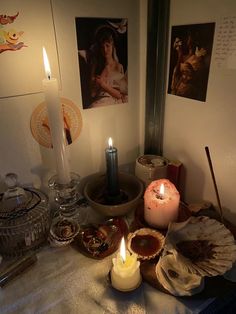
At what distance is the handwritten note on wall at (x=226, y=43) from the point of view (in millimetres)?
537

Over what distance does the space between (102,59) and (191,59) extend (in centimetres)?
22

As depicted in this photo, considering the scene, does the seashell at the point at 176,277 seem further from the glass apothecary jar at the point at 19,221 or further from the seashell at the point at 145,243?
the glass apothecary jar at the point at 19,221

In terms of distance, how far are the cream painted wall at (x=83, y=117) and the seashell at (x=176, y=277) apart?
1.15 ft

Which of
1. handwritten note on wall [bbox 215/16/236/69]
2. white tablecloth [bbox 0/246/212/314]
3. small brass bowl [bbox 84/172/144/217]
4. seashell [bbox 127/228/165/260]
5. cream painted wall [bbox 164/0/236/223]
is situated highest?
handwritten note on wall [bbox 215/16/236/69]

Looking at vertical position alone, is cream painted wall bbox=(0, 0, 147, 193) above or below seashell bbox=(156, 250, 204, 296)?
above

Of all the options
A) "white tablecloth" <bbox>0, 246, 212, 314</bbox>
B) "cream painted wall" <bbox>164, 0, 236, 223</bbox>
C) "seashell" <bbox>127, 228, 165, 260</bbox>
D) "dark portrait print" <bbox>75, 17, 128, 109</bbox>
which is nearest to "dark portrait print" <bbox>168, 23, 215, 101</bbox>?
"cream painted wall" <bbox>164, 0, 236, 223</bbox>

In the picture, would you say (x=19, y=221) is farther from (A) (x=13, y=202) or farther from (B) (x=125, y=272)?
(B) (x=125, y=272)

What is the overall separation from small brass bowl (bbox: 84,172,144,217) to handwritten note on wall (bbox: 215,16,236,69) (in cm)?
36

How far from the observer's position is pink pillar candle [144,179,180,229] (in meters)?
0.61

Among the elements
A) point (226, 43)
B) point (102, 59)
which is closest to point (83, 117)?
point (102, 59)

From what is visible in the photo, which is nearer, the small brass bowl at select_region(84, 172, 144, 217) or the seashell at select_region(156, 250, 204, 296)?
the seashell at select_region(156, 250, 204, 296)

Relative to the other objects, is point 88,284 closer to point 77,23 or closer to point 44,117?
point 44,117

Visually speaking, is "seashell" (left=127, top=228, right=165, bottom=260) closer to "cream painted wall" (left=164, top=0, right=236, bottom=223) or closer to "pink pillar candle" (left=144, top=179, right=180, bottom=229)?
"pink pillar candle" (left=144, top=179, right=180, bottom=229)

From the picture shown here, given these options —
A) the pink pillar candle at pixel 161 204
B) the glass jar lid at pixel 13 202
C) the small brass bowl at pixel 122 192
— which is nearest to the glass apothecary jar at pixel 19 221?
the glass jar lid at pixel 13 202
